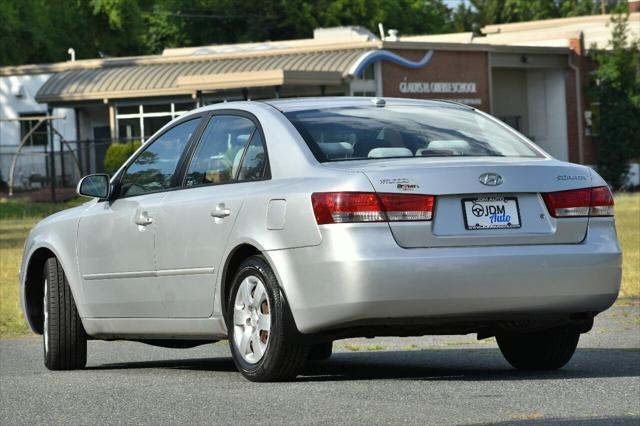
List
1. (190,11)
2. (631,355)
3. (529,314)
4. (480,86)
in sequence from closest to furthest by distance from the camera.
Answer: (529,314) → (631,355) → (480,86) → (190,11)

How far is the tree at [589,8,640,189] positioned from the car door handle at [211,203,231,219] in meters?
50.7

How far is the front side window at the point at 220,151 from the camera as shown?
919 centimetres

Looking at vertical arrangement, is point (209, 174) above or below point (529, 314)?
above

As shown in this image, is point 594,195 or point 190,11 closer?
point 594,195

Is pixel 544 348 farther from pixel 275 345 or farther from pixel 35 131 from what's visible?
pixel 35 131

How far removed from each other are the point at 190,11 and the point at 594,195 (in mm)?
74183

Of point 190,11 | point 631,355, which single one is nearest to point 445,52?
point 190,11

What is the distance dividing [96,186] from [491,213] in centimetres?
293

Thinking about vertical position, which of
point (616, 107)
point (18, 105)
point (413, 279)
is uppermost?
point (413, 279)

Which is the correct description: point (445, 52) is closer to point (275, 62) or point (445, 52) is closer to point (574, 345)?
point (275, 62)

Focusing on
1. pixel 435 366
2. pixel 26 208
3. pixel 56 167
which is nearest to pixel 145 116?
pixel 56 167

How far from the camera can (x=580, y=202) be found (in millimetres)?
8555

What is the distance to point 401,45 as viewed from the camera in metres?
50.3

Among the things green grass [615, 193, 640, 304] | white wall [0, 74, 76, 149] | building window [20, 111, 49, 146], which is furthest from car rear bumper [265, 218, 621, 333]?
white wall [0, 74, 76, 149]
